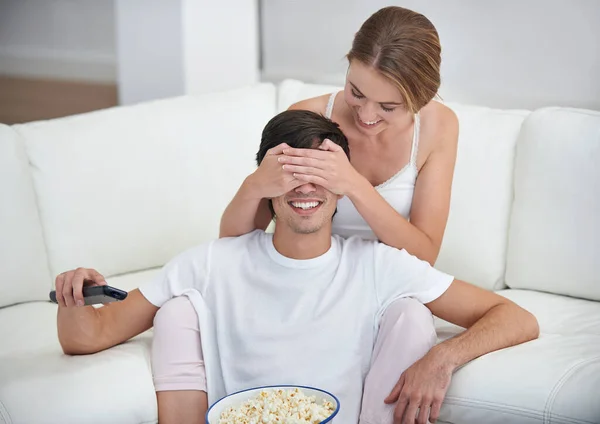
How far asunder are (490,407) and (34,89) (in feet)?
14.3

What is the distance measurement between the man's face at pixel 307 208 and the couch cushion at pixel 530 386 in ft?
1.45

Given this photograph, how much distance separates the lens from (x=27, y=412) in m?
1.79

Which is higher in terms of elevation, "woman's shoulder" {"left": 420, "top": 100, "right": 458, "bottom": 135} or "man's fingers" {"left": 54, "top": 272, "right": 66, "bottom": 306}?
"woman's shoulder" {"left": 420, "top": 100, "right": 458, "bottom": 135}

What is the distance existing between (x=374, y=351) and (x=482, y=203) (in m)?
0.70

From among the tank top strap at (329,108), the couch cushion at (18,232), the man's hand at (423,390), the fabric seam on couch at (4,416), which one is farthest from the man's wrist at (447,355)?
the couch cushion at (18,232)

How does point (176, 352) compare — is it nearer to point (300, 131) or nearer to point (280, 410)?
point (280, 410)

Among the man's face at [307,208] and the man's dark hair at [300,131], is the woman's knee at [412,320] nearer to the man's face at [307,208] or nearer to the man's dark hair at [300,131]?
the man's face at [307,208]

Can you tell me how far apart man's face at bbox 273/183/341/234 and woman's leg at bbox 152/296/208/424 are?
1.03 feet

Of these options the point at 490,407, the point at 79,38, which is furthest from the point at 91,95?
the point at 490,407

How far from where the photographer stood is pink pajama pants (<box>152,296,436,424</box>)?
6.10 feet

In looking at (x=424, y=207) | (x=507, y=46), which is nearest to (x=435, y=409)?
(x=424, y=207)

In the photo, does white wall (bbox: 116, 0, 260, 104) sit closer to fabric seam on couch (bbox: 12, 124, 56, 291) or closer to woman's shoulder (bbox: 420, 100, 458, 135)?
fabric seam on couch (bbox: 12, 124, 56, 291)

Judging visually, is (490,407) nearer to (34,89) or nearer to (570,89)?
(570,89)

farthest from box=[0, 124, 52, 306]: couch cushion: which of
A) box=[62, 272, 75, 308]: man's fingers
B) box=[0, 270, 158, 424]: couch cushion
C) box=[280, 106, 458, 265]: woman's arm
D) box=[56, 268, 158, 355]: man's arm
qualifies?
box=[280, 106, 458, 265]: woman's arm
